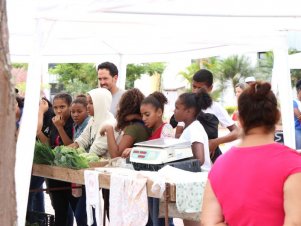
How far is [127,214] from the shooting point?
4820 millimetres

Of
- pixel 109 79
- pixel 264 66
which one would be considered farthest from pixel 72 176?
pixel 264 66

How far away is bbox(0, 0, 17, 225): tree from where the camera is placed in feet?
6.81

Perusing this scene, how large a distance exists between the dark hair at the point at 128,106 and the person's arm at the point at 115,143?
11 cm

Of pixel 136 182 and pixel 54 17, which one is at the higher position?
pixel 54 17

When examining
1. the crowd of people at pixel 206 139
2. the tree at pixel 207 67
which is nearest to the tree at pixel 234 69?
the tree at pixel 207 67

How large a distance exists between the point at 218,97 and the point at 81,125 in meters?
35.3

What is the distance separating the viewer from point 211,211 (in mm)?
2826

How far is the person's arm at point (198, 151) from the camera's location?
5.17m

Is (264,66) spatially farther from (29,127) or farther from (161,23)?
(29,127)

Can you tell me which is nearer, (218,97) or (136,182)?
(136,182)

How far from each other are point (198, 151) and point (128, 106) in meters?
0.87

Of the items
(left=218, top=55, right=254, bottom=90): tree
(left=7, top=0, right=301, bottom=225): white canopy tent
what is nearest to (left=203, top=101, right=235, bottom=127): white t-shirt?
(left=7, top=0, right=301, bottom=225): white canopy tent

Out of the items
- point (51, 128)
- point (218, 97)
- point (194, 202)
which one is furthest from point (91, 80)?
point (194, 202)

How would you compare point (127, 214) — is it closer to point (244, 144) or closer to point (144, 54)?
point (244, 144)
